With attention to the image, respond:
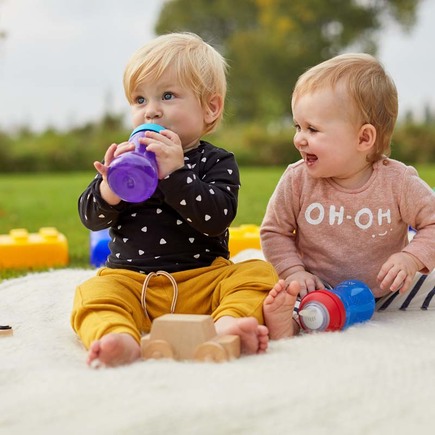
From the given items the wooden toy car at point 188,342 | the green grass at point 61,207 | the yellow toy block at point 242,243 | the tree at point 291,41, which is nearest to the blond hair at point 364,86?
the wooden toy car at point 188,342

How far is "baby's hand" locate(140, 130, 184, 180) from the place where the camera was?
4.46 ft

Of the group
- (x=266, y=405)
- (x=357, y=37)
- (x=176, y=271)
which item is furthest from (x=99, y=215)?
(x=357, y=37)

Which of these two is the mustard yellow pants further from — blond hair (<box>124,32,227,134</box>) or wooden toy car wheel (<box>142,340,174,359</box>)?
blond hair (<box>124,32,227,134</box>)

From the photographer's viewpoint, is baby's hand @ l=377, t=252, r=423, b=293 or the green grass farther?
the green grass

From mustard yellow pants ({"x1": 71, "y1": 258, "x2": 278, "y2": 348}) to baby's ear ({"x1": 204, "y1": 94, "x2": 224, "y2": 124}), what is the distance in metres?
0.29

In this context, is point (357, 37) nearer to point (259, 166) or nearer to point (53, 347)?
point (259, 166)

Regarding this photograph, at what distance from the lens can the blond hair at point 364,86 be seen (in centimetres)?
154

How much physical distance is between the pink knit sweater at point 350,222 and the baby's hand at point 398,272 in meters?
0.03

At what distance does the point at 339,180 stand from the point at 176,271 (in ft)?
1.31

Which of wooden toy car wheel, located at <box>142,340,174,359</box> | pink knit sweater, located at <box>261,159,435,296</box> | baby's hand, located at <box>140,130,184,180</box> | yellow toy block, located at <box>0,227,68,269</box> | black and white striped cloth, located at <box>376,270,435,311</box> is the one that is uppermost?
baby's hand, located at <box>140,130,184,180</box>

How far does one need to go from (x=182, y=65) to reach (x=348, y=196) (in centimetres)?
43

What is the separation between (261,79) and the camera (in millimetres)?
12531

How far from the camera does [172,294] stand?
146 centimetres

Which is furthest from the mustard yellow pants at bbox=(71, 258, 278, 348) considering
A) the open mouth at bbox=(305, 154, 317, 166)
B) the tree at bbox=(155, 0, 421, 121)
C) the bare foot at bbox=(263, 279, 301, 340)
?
the tree at bbox=(155, 0, 421, 121)
